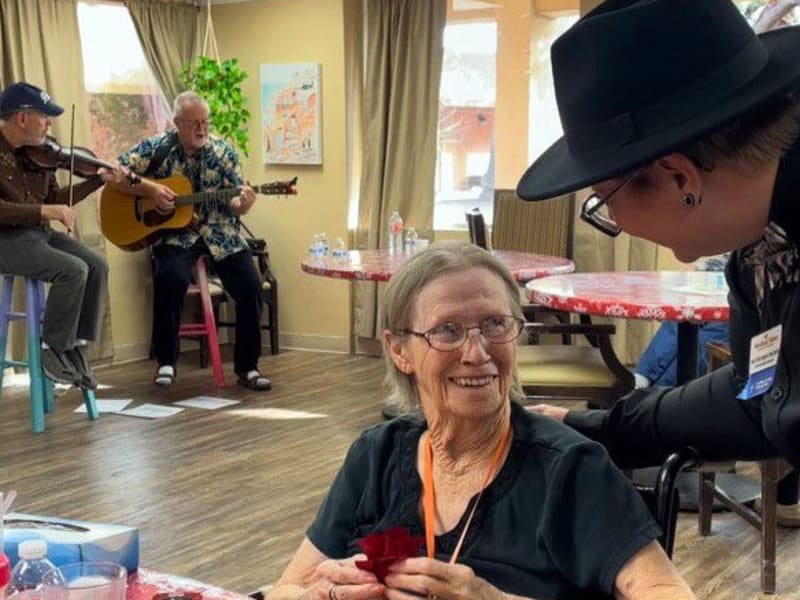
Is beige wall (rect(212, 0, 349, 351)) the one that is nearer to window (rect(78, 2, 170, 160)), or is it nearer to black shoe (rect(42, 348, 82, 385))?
window (rect(78, 2, 170, 160))

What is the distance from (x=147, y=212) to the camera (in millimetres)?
6008

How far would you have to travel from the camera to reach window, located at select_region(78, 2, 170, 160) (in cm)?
662

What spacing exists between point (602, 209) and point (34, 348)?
4250 millimetres

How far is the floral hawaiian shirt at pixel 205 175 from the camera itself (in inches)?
235

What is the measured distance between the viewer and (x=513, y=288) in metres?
1.79

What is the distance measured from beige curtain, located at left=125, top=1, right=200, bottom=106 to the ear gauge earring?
6.17 metres

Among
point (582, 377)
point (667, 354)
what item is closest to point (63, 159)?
point (582, 377)

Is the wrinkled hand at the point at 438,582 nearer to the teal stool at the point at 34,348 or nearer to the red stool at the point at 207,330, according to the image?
the teal stool at the point at 34,348

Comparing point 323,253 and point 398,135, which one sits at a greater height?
point 398,135

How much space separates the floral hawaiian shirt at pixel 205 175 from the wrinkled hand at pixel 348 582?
4580 mm

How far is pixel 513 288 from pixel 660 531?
0.47 metres

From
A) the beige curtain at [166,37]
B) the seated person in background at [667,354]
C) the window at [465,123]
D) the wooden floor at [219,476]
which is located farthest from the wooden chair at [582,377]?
the beige curtain at [166,37]

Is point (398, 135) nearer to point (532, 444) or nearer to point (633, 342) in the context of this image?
point (633, 342)

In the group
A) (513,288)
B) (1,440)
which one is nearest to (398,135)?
(1,440)
